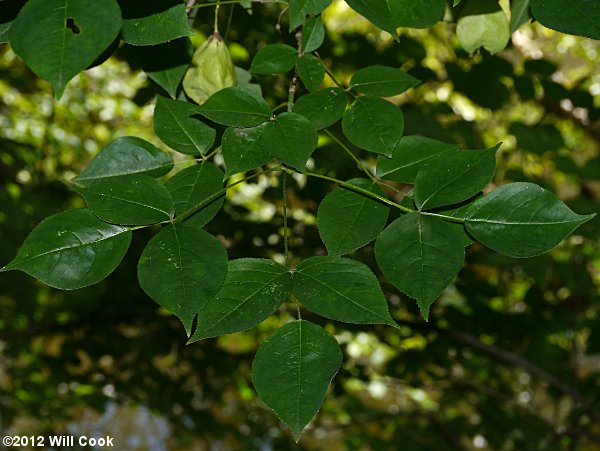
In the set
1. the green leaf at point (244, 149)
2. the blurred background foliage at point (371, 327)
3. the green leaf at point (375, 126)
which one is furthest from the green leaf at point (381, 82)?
the blurred background foliage at point (371, 327)

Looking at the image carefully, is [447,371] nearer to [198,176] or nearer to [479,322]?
[479,322]

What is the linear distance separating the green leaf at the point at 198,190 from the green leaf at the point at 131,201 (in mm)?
23

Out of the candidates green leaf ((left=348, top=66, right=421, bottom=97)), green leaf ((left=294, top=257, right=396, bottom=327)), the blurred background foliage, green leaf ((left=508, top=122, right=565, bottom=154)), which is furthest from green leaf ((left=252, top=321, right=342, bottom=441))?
green leaf ((left=508, top=122, right=565, bottom=154))

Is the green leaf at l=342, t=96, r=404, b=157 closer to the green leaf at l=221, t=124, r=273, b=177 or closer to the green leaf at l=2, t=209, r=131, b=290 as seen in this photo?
the green leaf at l=221, t=124, r=273, b=177

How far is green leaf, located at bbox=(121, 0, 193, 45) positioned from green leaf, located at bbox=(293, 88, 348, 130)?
0.45 ft

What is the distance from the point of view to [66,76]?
19.2 inches

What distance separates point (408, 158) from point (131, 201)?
0.24 meters

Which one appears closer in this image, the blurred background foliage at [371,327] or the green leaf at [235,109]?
the green leaf at [235,109]

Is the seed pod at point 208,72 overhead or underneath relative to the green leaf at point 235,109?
underneath

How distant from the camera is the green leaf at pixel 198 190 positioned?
25.1 inches

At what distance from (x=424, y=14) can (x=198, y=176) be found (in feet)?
0.83

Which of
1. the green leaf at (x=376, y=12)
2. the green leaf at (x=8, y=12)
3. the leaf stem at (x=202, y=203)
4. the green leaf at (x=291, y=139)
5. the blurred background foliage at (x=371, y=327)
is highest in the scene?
the green leaf at (x=8, y=12)

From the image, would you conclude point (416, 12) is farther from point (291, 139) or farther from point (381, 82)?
point (291, 139)

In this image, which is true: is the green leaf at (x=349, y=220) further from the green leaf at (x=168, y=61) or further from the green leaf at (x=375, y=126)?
the green leaf at (x=168, y=61)
